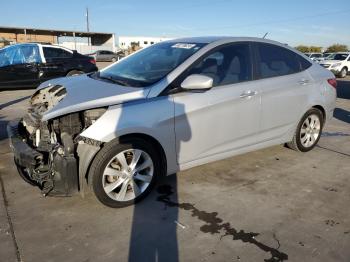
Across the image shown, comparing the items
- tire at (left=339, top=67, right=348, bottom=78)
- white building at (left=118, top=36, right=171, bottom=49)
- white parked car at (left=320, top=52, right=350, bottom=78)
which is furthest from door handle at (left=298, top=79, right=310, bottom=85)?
white building at (left=118, top=36, right=171, bottom=49)

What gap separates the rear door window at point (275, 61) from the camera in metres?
4.83

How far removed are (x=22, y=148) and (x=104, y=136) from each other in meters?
0.96

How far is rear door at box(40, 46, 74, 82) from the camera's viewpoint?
1267 cm

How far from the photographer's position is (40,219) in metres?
3.65

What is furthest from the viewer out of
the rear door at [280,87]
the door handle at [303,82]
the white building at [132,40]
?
the white building at [132,40]

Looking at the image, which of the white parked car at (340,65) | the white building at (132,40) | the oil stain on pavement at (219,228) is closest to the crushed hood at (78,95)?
the oil stain on pavement at (219,228)

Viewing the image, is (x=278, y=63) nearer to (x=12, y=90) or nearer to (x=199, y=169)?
(x=199, y=169)

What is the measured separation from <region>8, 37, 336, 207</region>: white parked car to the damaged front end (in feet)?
0.03

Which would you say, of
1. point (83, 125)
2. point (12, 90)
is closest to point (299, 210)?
point (83, 125)

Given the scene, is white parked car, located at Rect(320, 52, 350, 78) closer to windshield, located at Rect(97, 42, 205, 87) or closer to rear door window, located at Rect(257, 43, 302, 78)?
rear door window, located at Rect(257, 43, 302, 78)

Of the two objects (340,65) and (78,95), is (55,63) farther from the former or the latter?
(340,65)

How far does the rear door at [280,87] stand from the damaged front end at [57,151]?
2.17 m

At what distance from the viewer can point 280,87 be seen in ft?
16.2

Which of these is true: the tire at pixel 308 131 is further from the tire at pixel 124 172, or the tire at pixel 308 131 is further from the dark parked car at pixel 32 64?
the dark parked car at pixel 32 64
